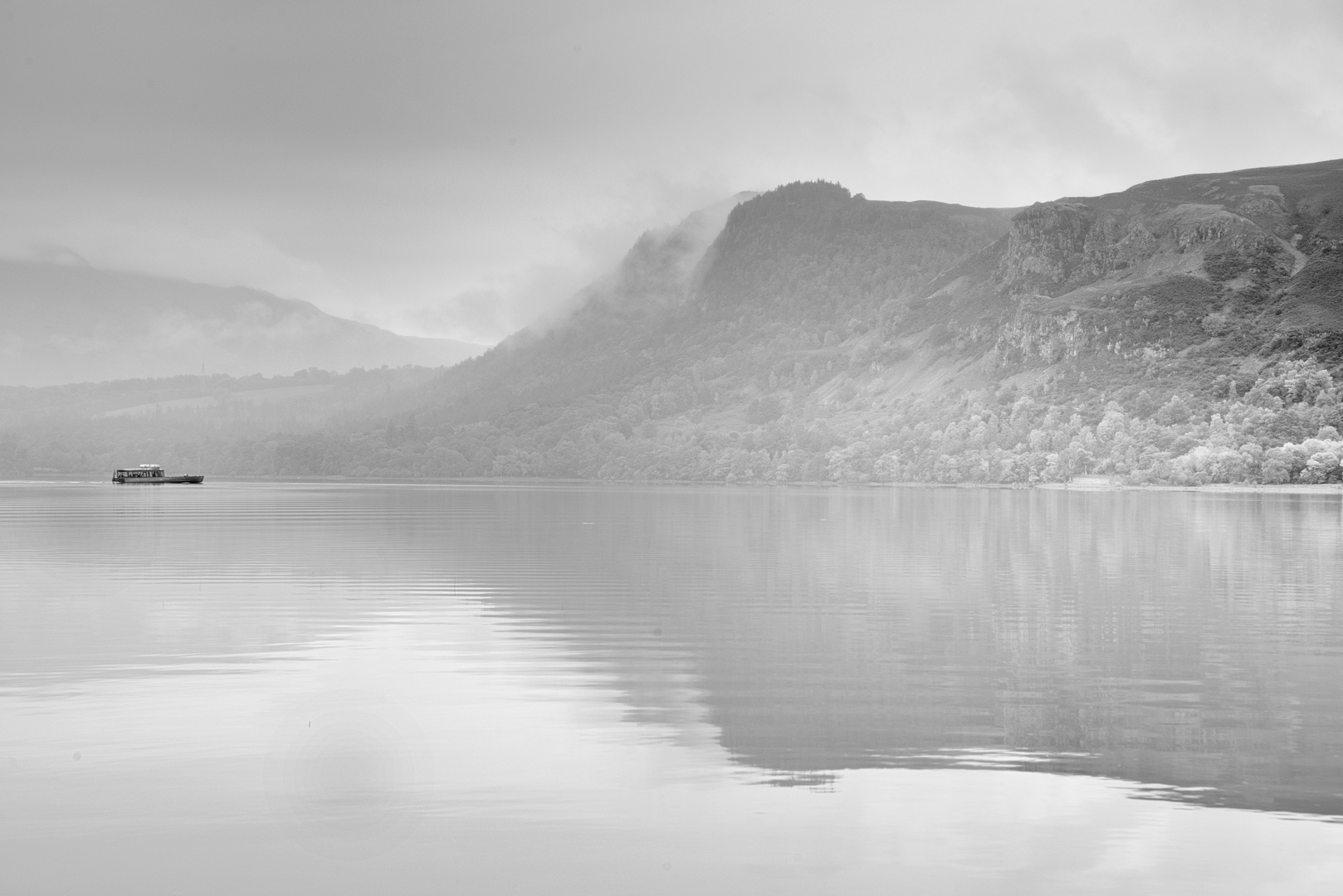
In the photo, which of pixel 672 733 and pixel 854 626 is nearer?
pixel 672 733

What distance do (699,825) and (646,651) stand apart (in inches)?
742

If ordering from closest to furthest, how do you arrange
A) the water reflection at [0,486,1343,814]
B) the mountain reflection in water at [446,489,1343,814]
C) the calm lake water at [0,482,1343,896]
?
the calm lake water at [0,482,1343,896], the mountain reflection in water at [446,489,1343,814], the water reflection at [0,486,1343,814]

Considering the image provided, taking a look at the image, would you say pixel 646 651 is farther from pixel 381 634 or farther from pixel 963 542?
pixel 963 542

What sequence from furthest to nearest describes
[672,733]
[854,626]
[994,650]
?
[854,626] → [994,650] → [672,733]

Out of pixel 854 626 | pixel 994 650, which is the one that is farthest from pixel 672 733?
pixel 854 626

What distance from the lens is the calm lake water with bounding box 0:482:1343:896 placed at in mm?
18703

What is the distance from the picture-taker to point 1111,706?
29.8m

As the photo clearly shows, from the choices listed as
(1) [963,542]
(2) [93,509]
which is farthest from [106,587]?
(2) [93,509]

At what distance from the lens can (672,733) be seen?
88.6 ft

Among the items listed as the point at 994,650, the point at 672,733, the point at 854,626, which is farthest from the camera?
the point at 854,626

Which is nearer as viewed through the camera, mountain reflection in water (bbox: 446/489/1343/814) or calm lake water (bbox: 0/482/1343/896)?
calm lake water (bbox: 0/482/1343/896)

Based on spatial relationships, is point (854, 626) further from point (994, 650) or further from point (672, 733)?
point (672, 733)

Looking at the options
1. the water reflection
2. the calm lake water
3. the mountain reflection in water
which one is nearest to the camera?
→ the calm lake water

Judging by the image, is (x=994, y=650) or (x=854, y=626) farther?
(x=854, y=626)
